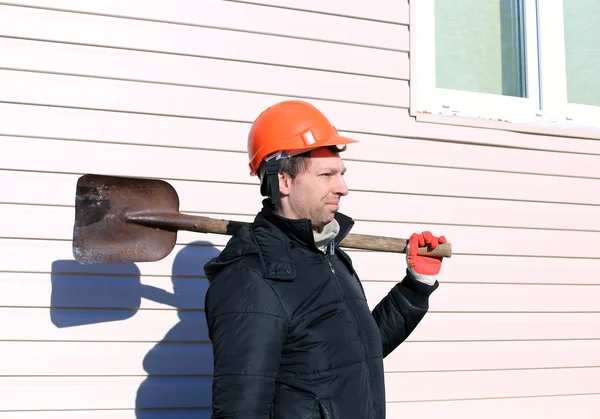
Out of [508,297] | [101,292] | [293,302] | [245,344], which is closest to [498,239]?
[508,297]

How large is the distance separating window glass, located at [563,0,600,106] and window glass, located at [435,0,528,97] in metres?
0.37

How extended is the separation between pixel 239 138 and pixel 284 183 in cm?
144

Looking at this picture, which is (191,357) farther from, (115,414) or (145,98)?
(145,98)

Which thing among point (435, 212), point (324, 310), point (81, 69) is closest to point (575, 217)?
point (435, 212)

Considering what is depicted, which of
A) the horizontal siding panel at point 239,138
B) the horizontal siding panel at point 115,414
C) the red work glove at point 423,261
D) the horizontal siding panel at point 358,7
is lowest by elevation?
the horizontal siding panel at point 115,414

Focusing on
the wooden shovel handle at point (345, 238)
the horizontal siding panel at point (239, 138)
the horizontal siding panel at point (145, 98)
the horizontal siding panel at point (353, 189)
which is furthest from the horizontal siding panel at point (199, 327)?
the horizontal siding panel at point (145, 98)

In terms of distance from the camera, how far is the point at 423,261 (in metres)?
2.92

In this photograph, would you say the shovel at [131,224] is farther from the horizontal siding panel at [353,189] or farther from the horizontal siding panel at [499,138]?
the horizontal siding panel at [499,138]

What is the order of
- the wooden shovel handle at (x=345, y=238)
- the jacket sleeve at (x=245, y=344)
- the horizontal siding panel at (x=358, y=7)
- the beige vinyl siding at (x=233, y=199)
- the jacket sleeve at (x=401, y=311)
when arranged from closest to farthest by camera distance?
the jacket sleeve at (x=245, y=344) < the jacket sleeve at (x=401, y=311) < the wooden shovel handle at (x=345, y=238) < the beige vinyl siding at (x=233, y=199) < the horizontal siding panel at (x=358, y=7)

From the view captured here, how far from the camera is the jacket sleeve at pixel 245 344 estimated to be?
206 centimetres

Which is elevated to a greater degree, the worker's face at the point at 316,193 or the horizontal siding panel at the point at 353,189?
the horizontal siding panel at the point at 353,189

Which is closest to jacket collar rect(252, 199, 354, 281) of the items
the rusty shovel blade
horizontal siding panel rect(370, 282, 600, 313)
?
the rusty shovel blade

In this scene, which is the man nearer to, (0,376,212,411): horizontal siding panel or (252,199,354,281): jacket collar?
(252,199,354,281): jacket collar

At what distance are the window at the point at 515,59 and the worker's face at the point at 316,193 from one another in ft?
7.16
